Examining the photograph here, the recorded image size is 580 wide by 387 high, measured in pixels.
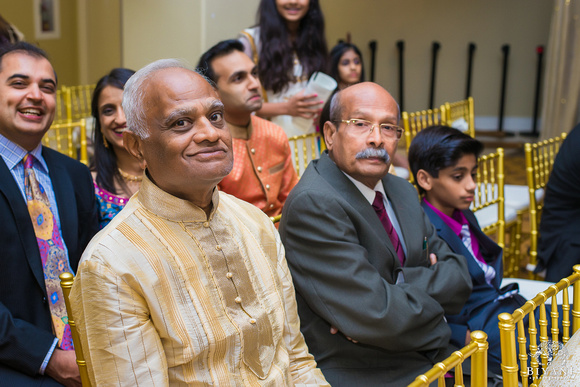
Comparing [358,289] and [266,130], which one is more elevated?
[266,130]

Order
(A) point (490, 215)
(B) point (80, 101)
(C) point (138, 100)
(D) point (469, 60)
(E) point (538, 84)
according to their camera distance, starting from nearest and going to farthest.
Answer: (C) point (138, 100) < (A) point (490, 215) < (B) point (80, 101) < (E) point (538, 84) < (D) point (469, 60)

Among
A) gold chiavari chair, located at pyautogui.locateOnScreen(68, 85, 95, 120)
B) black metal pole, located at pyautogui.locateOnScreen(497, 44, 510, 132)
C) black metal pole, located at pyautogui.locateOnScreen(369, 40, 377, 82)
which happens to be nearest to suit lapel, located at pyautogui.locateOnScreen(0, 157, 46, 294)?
gold chiavari chair, located at pyautogui.locateOnScreen(68, 85, 95, 120)

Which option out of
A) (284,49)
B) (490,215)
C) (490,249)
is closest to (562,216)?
(490,215)

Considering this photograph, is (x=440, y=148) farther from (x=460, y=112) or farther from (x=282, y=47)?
(x=460, y=112)

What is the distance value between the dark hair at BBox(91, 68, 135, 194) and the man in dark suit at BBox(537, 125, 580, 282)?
2139mm

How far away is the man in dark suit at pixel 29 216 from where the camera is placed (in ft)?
5.76

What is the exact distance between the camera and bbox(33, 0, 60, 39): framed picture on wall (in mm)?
6691

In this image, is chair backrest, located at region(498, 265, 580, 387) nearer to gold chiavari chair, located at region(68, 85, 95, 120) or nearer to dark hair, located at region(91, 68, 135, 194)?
dark hair, located at region(91, 68, 135, 194)

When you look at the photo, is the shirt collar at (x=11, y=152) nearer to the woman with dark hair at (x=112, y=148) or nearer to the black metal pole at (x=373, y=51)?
the woman with dark hair at (x=112, y=148)

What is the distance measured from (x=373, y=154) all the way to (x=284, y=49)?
5.65 feet

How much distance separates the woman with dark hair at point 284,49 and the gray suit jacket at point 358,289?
1580mm

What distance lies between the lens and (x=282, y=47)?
3.58 metres

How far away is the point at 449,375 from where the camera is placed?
2.04m

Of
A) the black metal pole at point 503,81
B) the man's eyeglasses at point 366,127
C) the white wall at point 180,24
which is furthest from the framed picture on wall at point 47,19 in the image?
the black metal pole at point 503,81
